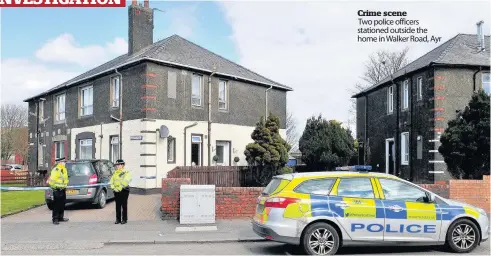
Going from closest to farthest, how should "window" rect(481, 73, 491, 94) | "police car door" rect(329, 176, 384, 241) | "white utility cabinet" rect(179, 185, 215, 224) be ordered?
"police car door" rect(329, 176, 384, 241) → "white utility cabinet" rect(179, 185, 215, 224) → "window" rect(481, 73, 491, 94)

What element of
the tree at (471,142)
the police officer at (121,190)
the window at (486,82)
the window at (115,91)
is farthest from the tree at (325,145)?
the police officer at (121,190)

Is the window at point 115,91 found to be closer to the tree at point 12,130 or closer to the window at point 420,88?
the window at point 420,88

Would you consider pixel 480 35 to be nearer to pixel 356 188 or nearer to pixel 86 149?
pixel 356 188

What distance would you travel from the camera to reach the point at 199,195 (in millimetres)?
12289

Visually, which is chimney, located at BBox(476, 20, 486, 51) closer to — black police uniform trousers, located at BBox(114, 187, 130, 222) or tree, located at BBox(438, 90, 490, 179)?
tree, located at BBox(438, 90, 490, 179)

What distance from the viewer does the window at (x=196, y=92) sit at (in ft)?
73.2

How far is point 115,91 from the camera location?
22656 mm

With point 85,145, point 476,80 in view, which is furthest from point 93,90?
point 476,80

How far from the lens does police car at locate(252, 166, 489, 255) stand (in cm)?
839

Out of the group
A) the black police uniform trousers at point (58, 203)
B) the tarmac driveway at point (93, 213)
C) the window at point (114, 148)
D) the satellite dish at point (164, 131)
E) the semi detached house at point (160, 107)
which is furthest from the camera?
the window at point (114, 148)

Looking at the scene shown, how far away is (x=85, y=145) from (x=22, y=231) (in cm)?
1380

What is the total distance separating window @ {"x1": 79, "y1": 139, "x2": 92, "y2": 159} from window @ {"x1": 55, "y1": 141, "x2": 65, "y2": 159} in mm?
2648

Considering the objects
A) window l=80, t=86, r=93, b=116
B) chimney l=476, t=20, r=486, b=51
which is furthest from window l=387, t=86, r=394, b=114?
window l=80, t=86, r=93, b=116

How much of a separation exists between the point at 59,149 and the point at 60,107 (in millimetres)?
2474
